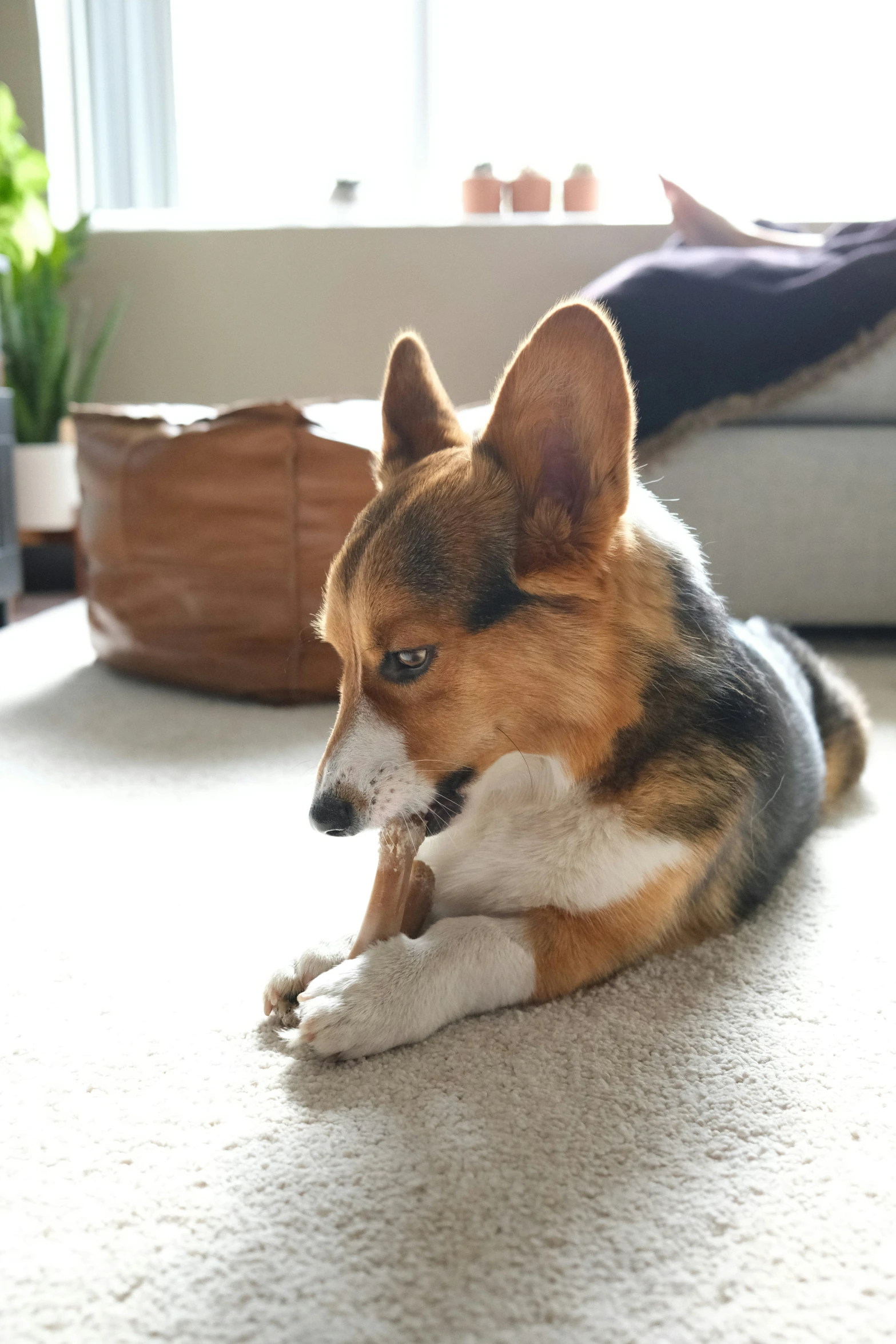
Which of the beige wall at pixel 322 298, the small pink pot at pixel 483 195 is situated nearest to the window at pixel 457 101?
the small pink pot at pixel 483 195

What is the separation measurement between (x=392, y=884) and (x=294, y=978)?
17 cm

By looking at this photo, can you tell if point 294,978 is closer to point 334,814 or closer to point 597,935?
point 334,814

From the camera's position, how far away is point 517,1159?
108cm

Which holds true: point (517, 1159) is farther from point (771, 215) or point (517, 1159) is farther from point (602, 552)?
point (771, 215)

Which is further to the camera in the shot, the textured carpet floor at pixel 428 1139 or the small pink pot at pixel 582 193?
the small pink pot at pixel 582 193

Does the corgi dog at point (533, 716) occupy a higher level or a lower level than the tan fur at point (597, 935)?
higher

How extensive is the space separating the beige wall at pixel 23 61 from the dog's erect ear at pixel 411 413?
481 cm

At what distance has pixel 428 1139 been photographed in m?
1.11

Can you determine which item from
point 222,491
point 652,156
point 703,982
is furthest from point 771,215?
point 703,982

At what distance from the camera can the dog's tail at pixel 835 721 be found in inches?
85.6

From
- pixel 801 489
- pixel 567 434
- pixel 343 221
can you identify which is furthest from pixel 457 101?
pixel 567 434

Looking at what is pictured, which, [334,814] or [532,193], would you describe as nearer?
[334,814]

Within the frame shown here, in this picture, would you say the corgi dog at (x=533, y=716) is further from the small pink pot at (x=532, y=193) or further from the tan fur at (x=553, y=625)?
the small pink pot at (x=532, y=193)

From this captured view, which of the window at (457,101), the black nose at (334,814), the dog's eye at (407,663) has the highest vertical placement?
the window at (457,101)
